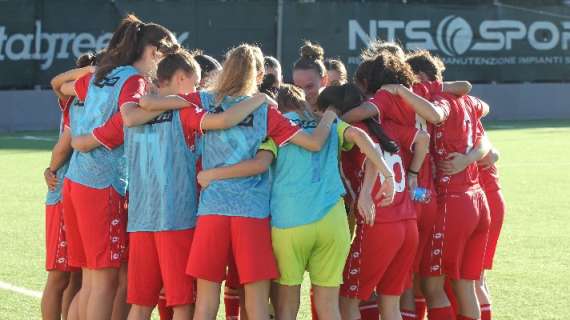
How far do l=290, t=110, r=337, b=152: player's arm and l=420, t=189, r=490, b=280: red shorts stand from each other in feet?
3.61

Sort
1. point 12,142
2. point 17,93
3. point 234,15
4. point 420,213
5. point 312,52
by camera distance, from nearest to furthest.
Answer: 1. point 420,213
2. point 312,52
3. point 12,142
4. point 17,93
5. point 234,15

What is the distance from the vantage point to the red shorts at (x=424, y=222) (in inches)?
254

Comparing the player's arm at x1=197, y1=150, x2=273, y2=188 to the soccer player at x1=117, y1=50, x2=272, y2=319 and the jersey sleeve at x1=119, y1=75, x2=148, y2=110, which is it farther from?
the jersey sleeve at x1=119, y1=75, x2=148, y2=110

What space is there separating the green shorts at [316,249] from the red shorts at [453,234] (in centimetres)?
84

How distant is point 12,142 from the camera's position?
2008 centimetres

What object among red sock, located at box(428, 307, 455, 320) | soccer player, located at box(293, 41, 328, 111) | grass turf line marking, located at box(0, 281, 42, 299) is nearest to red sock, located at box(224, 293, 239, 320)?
red sock, located at box(428, 307, 455, 320)

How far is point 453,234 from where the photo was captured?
21.6ft

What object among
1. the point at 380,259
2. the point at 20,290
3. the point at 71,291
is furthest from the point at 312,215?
the point at 20,290

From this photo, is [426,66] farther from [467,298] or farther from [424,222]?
[467,298]

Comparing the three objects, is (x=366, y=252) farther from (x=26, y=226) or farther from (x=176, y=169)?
(x=26, y=226)

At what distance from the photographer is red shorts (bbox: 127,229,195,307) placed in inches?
231

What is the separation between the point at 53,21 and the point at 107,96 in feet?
54.2

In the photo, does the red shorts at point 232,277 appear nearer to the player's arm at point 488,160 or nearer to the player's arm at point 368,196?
the player's arm at point 368,196

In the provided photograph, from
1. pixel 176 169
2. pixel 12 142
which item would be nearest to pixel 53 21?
pixel 12 142
